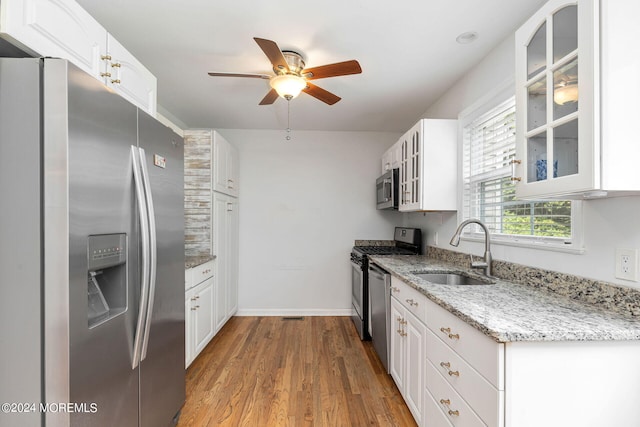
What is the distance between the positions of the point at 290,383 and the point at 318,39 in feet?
8.09

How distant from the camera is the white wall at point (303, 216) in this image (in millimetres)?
3908

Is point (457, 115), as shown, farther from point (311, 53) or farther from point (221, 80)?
point (221, 80)

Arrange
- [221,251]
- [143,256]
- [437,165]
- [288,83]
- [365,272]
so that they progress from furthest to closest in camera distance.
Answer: [221,251] < [365,272] < [437,165] < [288,83] < [143,256]

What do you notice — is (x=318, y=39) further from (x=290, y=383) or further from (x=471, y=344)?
(x=290, y=383)

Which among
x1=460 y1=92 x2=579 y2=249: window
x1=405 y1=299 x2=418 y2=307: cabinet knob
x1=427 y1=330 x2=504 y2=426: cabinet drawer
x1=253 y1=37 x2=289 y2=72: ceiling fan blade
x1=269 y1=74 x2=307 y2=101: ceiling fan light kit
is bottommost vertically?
x1=427 y1=330 x2=504 y2=426: cabinet drawer

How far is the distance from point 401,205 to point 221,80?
204 cm

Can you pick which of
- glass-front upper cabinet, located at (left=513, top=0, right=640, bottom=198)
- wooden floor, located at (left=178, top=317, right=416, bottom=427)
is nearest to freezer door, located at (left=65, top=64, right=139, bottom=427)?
wooden floor, located at (left=178, top=317, right=416, bottom=427)

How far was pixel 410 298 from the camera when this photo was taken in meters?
1.81

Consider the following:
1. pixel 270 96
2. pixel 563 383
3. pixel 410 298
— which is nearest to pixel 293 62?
pixel 270 96

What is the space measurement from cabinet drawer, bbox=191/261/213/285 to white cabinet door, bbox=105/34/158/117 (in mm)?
1285

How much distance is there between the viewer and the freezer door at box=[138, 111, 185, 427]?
1.39 metres

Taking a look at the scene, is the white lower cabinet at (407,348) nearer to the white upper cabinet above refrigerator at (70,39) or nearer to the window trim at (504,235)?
the window trim at (504,235)

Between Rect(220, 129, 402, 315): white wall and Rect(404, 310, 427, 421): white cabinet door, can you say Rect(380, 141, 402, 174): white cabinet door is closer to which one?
Rect(220, 129, 402, 315): white wall

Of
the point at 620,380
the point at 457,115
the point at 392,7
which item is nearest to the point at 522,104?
the point at 392,7
